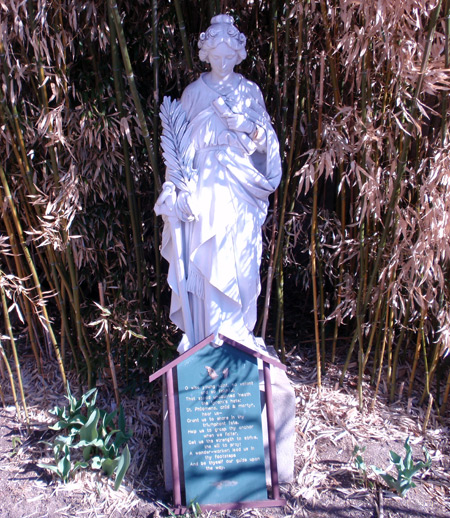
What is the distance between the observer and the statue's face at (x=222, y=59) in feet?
7.39

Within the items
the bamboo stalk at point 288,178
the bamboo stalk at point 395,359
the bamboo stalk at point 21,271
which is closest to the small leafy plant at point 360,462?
the bamboo stalk at point 395,359

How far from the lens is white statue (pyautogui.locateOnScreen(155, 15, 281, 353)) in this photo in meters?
2.31

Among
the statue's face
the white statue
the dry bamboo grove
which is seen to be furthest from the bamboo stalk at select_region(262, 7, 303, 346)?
the statue's face

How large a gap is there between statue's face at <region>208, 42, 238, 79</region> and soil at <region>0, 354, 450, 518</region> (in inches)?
67.5

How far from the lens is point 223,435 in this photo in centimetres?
234

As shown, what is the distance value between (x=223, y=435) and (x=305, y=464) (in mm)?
505

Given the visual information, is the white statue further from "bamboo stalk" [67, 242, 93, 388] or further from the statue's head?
"bamboo stalk" [67, 242, 93, 388]

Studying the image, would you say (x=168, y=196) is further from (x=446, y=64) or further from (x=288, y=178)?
(x=446, y=64)

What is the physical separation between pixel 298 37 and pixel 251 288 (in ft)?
3.89

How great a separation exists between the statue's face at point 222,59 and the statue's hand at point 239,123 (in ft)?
0.67

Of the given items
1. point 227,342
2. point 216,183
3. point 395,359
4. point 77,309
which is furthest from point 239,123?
point 395,359

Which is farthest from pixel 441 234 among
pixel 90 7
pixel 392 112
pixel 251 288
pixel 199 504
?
pixel 90 7

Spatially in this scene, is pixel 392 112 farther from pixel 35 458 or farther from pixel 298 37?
pixel 35 458

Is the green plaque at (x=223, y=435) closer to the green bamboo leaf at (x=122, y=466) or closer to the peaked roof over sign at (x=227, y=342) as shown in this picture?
the peaked roof over sign at (x=227, y=342)
